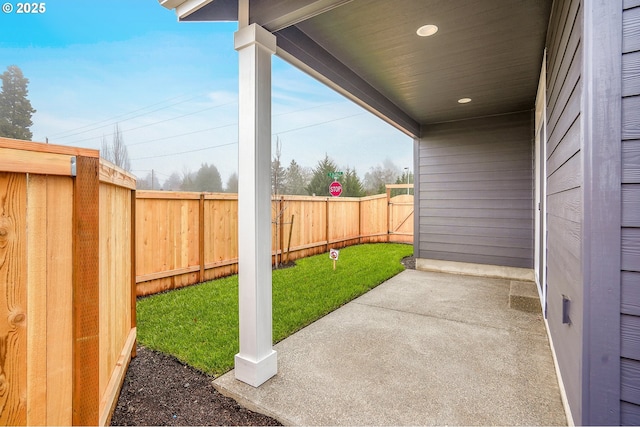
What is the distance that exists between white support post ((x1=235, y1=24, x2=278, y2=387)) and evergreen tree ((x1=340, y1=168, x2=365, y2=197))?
1772 centimetres

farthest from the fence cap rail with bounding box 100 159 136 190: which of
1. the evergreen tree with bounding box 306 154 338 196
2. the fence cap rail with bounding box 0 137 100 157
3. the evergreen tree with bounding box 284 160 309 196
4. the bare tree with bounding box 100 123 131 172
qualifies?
the evergreen tree with bounding box 306 154 338 196

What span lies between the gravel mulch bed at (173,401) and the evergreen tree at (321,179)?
17730 mm

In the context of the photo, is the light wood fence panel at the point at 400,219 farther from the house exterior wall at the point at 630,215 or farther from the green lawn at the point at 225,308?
the house exterior wall at the point at 630,215

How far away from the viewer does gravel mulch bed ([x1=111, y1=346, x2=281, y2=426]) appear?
1.75 m

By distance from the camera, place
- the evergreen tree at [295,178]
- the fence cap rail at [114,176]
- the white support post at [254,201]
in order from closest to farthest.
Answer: the fence cap rail at [114,176] < the white support post at [254,201] < the evergreen tree at [295,178]

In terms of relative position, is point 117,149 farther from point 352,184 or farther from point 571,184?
point 571,184

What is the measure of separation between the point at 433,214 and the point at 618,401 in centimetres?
475

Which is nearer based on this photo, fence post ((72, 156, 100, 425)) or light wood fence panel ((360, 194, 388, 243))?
fence post ((72, 156, 100, 425))

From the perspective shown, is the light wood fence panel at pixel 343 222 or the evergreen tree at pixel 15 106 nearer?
the light wood fence panel at pixel 343 222

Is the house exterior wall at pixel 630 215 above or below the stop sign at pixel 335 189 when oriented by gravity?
below

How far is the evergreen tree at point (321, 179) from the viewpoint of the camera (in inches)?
784

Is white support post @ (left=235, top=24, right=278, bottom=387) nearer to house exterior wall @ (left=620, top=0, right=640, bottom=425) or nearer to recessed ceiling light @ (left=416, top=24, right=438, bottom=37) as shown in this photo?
recessed ceiling light @ (left=416, top=24, right=438, bottom=37)

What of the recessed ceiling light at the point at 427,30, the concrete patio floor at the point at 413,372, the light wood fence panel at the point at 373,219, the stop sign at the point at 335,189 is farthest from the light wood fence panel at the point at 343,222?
the recessed ceiling light at the point at 427,30

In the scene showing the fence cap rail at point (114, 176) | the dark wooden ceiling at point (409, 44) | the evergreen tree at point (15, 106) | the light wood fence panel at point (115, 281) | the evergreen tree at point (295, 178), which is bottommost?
the light wood fence panel at point (115, 281)
